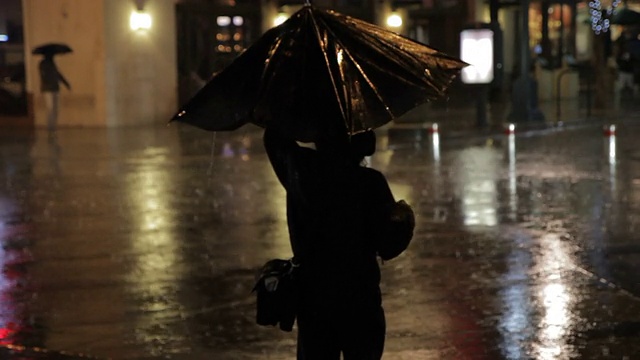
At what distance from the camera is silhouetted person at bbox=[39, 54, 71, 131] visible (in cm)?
2372

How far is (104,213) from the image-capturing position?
12.8 m

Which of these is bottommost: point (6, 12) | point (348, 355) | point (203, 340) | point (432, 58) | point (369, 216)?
point (203, 340)

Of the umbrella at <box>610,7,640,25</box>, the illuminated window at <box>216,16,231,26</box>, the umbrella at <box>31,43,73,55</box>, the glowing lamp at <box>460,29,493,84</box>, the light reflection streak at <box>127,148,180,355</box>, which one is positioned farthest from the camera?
the umbrella at <box>610,7,640,25</box>

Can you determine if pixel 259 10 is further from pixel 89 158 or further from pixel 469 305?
pixel 469 305

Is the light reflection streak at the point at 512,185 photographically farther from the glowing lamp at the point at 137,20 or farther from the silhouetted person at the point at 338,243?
the glowing lamp at the point at 137,20

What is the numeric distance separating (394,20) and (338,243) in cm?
2447

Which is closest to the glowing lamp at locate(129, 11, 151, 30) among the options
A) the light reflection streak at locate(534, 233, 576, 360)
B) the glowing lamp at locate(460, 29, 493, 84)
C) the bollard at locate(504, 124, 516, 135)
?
the glowing lamp at locate(460, 29, 493, 84)

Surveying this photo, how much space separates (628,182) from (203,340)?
28.5ft

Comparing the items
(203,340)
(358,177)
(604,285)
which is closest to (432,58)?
(358,177)

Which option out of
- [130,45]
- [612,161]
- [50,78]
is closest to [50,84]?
[50,78]

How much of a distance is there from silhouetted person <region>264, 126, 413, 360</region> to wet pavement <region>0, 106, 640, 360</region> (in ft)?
3.66

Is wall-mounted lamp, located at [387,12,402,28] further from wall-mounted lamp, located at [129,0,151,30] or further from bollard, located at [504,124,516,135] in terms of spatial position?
bollard, located at [504,124,516,135]

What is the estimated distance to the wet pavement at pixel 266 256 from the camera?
742cm

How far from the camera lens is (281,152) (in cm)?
474
